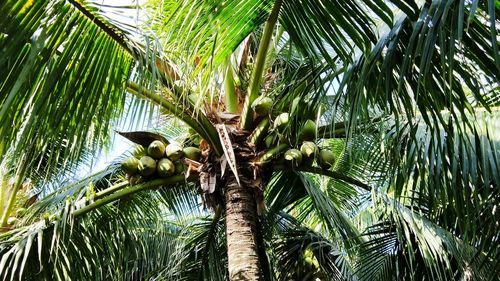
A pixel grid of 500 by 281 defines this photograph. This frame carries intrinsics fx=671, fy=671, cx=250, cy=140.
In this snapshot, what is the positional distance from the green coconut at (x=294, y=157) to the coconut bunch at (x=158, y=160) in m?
0.56

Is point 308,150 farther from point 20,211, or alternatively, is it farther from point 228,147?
point 20,211

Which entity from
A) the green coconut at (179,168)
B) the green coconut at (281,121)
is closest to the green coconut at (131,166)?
the green coconut at (179,168)

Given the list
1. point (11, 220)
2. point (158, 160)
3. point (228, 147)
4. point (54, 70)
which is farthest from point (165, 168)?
point (11, 220)

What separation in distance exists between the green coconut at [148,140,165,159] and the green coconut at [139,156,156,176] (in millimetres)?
34

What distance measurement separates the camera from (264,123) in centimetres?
397

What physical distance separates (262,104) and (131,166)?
35.0 inches

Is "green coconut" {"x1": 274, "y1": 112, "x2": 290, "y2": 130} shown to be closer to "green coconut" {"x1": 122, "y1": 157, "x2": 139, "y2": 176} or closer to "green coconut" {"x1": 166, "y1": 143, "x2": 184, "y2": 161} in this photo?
"green coconut" {"x1": 166, "y1": 143, "x2": 184, "y2": 161}

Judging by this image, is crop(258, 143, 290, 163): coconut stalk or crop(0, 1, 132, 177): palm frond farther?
crop(258, 143, 290, 163): coconut stalk

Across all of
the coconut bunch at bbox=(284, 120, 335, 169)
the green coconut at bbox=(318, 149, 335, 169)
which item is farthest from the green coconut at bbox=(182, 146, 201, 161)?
the green coconut at bbox=(318, 149, 335, 169)

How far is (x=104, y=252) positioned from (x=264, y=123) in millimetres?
1597

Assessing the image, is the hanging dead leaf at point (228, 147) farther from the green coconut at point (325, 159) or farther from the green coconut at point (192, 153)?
the green coconut at point (325, 159)

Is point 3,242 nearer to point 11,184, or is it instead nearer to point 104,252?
point 104,252

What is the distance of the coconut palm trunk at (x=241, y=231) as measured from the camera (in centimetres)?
363

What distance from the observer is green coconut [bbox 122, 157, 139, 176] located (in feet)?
13.3
